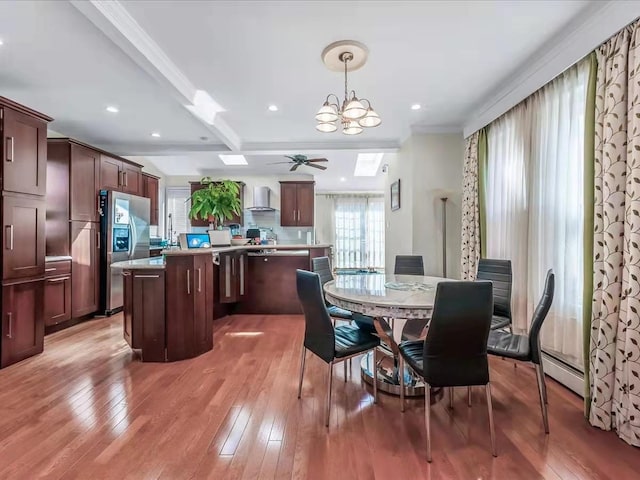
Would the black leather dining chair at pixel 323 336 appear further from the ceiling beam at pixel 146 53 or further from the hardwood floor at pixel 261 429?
the ceiling beam at pixel 146 53

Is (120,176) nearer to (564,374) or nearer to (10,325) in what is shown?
(10,325)

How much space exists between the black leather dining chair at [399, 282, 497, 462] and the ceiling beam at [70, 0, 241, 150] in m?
2.48

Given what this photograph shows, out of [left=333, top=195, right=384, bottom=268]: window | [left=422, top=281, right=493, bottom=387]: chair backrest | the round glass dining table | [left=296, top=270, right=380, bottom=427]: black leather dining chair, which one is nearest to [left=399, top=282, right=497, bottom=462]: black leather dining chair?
[left=422, top=281, right=493, bottom=387]: chair backrest

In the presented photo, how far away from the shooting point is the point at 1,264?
9.10 ft

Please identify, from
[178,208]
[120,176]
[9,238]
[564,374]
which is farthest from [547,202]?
[178,208]

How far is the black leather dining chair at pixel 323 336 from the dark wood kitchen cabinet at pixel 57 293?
339 centimetres

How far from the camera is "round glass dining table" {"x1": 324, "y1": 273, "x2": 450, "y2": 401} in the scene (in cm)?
191

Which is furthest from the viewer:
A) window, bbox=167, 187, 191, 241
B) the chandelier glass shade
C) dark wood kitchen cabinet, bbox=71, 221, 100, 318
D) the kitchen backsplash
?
window, bbox=167, 187, 191, 241

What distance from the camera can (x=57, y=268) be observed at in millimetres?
3908

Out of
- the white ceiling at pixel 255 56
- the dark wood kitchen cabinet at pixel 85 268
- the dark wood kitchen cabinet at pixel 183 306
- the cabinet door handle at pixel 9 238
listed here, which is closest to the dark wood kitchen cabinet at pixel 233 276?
the dark wood kitchen cabinet at pixel 183 306

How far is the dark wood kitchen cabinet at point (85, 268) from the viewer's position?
4.14 metres

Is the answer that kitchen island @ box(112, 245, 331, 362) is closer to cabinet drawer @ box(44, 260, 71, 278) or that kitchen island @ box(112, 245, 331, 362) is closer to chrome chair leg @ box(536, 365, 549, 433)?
cabinet drawer @ box(44, 260, 71, 278)

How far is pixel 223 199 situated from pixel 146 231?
88.2 inches

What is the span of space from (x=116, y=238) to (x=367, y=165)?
5.47 metres
